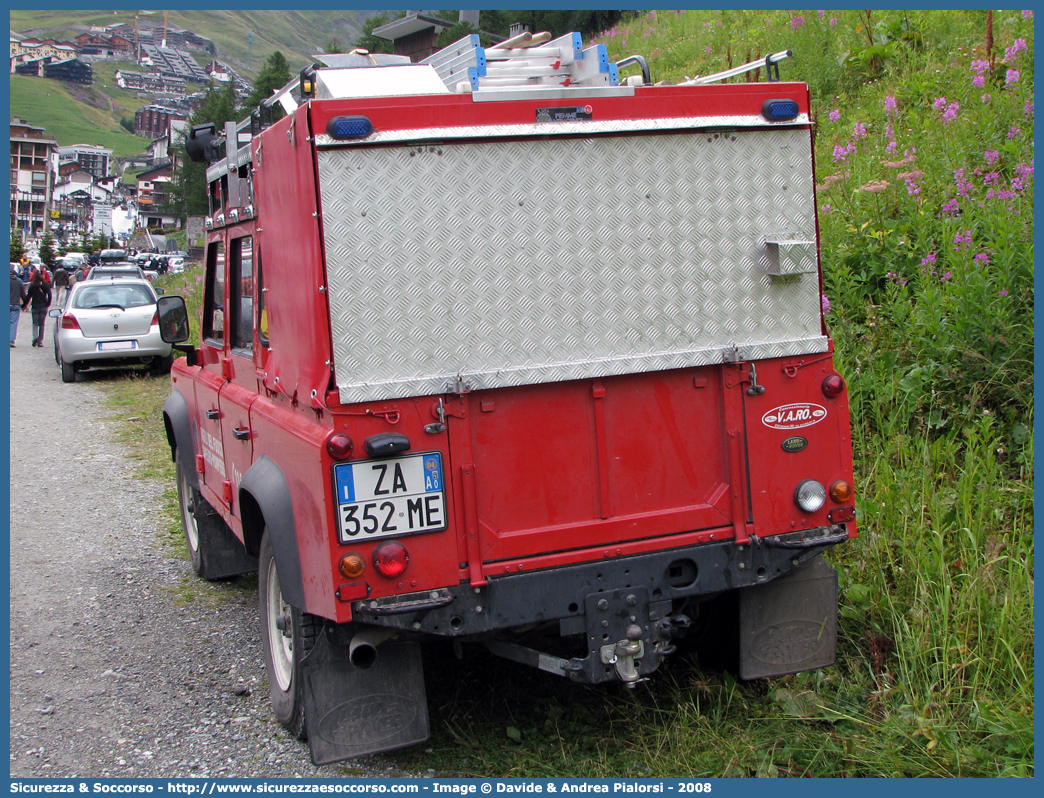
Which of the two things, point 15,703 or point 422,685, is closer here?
point 422,685

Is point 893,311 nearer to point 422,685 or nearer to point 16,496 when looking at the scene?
point 422,685

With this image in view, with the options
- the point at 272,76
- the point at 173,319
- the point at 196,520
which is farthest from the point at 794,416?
the point at 272,76

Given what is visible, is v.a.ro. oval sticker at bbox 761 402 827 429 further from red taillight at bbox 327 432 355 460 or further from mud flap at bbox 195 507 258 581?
mud flap at bbox 195 507 258 581

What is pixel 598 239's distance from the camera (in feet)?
12.9

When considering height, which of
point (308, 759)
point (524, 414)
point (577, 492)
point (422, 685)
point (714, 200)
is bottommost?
point (308, 759)

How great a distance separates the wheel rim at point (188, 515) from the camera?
7.06 meters

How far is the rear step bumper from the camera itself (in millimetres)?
3738

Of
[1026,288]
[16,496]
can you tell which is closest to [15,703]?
[16,496]

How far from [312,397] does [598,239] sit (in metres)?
1.29

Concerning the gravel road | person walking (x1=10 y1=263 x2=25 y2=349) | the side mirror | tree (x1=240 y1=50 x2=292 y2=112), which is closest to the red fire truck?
the gravel road

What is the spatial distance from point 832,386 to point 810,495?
0.47 metres

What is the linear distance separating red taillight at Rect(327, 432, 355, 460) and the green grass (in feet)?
4.97

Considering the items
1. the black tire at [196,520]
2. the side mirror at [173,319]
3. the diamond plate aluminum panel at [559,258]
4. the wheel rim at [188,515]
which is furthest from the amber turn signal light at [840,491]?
the wheel rim at [188,515]

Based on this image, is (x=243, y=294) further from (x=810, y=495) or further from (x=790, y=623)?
(x=790, y=623)
